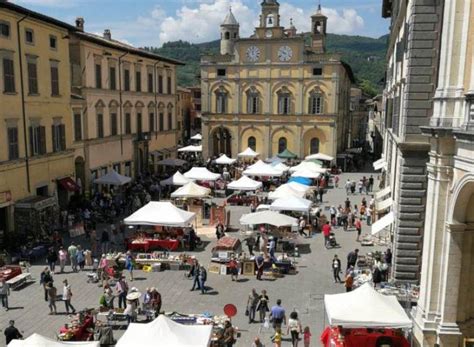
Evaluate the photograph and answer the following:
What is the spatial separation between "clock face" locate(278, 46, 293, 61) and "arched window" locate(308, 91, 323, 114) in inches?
175

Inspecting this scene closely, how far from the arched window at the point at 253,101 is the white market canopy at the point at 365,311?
3960cm

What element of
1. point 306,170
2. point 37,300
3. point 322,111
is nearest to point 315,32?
point 322,111

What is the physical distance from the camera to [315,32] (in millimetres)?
60188

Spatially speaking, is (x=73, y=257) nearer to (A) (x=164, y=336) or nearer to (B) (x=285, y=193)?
(A) (x=164, y=336)

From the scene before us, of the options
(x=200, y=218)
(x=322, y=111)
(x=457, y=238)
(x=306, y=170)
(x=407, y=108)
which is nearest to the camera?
(x=457, y=238)

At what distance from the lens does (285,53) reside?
1972 inches

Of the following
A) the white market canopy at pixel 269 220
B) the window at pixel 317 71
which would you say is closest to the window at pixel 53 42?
the white market canopy at pixel 269 220

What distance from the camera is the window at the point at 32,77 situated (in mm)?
26188

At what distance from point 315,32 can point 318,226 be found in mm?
38364

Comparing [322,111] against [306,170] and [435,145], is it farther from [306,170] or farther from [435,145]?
[435,145]

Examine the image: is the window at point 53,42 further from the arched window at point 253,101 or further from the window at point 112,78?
the arched window at point 253,101

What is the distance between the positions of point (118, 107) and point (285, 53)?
19.6 meters

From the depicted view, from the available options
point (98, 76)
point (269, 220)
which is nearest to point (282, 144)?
point (98, 76)

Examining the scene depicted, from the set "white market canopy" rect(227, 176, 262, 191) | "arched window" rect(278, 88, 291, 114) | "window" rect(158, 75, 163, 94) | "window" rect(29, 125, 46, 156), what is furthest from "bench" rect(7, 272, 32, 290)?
"arched window" rect(278, 88, 291, 114)
